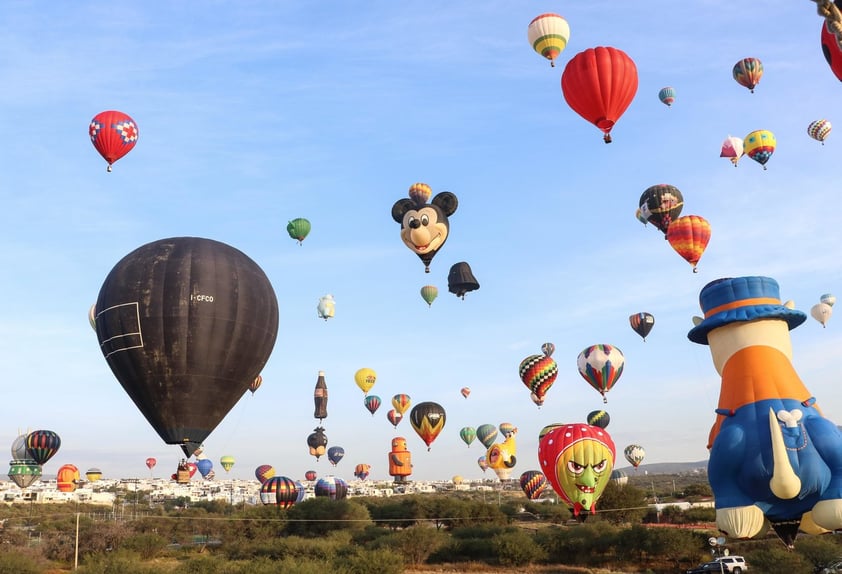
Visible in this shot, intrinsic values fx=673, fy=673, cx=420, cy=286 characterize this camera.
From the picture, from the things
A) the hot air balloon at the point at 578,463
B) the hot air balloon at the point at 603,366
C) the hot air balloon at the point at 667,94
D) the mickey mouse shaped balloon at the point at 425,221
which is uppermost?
the hot air balloon at the point at 667,94

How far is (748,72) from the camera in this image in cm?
3981

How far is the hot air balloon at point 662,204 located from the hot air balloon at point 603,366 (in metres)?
6.21

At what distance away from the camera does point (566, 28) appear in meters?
24.4

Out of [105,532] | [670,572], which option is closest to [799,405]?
[670,572]

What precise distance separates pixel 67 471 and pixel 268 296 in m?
59.1

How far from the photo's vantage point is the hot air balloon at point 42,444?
50.8m

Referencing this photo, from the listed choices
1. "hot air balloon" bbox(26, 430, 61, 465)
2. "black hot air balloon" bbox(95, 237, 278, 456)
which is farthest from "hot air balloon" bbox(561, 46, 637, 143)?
"hot air balloon" bbox(26, 430, 61, 465)

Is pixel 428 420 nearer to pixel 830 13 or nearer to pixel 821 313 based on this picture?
pixel 821 313

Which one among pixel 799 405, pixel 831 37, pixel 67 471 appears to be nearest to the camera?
pixel 831 37

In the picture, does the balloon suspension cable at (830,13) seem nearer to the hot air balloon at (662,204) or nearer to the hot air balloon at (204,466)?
the hot air balloon at (662,204)

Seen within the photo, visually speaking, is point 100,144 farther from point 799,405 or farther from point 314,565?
point 799,405

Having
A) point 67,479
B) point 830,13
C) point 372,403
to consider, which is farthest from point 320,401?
point 830,13

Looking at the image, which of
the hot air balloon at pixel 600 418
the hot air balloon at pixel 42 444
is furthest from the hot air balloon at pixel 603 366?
the hot air balloon at pixel 42 444

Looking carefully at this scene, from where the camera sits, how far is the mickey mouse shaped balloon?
1086 inches
